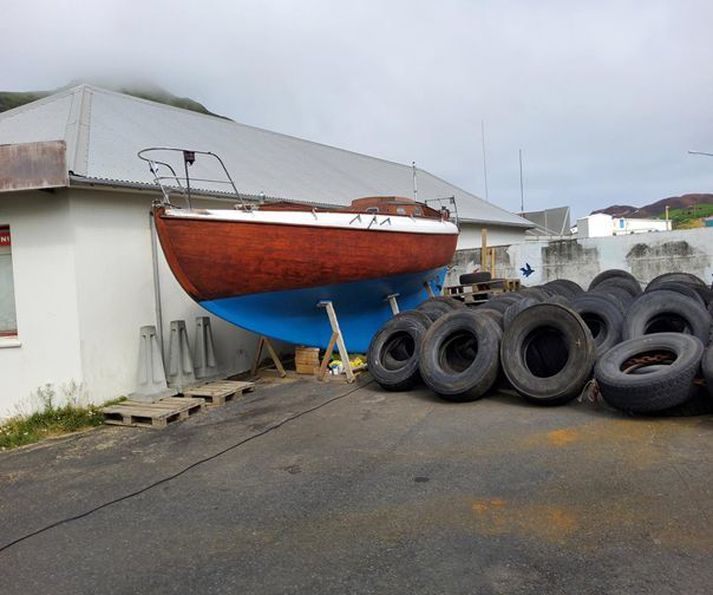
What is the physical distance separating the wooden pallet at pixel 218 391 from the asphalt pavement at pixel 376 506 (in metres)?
1.22

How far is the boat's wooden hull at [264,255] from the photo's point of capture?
23.6 feet

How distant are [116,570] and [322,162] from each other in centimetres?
1419

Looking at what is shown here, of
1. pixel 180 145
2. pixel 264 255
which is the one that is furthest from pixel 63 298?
pixel 180 145

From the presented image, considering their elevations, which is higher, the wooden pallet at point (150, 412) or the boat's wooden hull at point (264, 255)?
the boat's wooden hull at point (264, 255)

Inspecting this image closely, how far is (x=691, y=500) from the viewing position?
3803 mm

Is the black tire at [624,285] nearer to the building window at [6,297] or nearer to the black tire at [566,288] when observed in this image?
the black tire at [566,288]

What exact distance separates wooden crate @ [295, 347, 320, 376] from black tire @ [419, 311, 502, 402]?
232 cm

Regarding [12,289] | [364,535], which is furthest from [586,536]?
[12,289]

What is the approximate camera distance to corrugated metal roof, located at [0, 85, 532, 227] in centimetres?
859

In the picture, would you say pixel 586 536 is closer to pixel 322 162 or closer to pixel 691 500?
pixel 691 500

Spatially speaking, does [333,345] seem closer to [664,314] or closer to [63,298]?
[63,298]

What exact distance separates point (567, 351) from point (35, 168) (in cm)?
681

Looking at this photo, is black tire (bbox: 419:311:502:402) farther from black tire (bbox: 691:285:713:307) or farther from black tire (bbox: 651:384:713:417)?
black tire (bbox: 691:285:713:307)

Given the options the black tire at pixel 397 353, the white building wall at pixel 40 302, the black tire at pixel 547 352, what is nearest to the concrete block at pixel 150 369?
the white building wall at pixel 40 302
